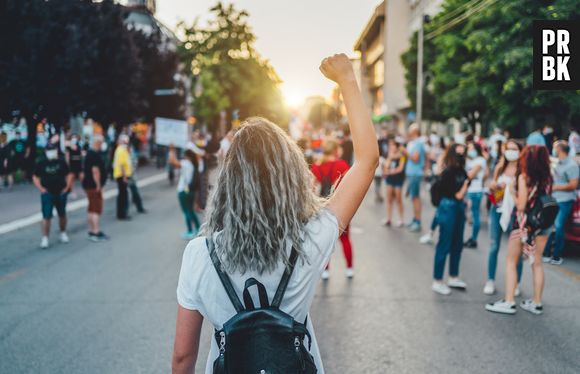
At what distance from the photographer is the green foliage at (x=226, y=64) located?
4319 cm

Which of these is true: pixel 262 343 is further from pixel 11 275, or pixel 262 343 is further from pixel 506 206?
pixel 11 275

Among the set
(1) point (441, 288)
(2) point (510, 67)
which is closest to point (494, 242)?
(1) point (441, 288)

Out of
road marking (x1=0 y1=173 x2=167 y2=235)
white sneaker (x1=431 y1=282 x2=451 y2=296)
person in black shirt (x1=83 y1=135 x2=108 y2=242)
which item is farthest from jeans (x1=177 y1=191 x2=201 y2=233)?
white sneaker (x1=431 y1=282 x2=451 y2=296)

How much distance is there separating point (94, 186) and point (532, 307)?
7.80 metres

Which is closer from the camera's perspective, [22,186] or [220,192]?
[220,192]

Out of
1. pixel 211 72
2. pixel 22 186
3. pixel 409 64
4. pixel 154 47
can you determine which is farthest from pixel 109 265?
pixel 409 64

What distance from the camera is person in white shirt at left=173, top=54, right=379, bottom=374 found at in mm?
1810

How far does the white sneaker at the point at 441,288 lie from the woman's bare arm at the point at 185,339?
16.8 feet

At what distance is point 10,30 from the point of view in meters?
20.2

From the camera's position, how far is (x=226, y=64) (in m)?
43.1

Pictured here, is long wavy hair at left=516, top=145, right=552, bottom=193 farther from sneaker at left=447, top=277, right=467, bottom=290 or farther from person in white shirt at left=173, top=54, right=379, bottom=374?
person in white shirt at left=173, top=54, right=379, bottom=374

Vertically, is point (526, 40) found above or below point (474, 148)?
above

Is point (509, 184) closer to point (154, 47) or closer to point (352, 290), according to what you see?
point (352, 290)

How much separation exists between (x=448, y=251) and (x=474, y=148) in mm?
3739
